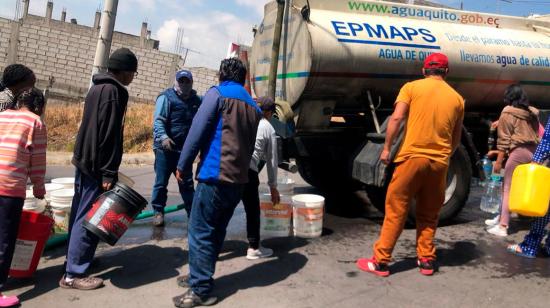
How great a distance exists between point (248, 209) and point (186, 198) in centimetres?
96

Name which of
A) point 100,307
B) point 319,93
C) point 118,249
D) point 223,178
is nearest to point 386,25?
point 319,93

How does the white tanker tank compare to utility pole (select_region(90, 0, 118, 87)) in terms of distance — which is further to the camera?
utility pole (select_region(90, 0, 118, 87))

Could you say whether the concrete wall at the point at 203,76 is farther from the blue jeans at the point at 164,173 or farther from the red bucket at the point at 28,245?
the red bucket at the point at 28,245

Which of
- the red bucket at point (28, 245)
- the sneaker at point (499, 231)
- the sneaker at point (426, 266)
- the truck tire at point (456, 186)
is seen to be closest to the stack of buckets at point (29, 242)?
the red bucket at point (28, 245)

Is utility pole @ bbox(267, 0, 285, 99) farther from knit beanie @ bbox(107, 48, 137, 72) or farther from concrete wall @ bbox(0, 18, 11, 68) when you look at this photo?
concrete wall @ bbox(0, 18, 11, 68)

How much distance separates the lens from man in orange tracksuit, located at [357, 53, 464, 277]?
12.3ft

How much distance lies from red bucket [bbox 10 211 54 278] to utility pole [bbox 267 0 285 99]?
2944mm

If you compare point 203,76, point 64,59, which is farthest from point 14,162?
point 203,76

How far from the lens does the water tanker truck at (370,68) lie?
17.0 feet

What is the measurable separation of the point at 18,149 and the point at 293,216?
2685 mm

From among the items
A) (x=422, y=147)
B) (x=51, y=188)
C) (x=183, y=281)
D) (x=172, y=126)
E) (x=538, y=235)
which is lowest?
(x=183, y=281)

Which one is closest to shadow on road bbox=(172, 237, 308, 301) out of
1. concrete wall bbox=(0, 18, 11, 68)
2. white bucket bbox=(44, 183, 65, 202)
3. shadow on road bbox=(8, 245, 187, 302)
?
shadow on road bbox=(8, 245, 187, 302)

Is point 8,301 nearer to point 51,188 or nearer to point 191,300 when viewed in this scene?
point 191,300

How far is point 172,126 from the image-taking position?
488 cm
